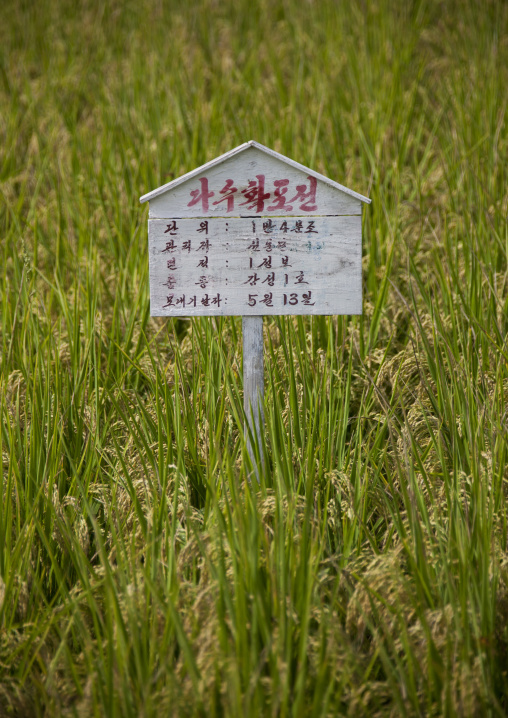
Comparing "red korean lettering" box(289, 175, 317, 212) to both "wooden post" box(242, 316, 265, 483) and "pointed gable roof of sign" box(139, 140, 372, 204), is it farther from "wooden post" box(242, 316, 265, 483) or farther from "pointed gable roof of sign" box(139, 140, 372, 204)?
"wooden post" box(242, 316, 265, 483)

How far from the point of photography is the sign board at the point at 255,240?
1.63m

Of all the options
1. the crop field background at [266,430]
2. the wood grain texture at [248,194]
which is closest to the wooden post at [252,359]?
the crop field background at [266,430]

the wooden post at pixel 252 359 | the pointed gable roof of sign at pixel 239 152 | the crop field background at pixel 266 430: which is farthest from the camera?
the wooden post at pixel 252 359

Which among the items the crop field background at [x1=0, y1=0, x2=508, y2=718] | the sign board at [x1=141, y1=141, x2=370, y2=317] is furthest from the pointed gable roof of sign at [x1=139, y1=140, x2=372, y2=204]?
the crop field background at [x1=0, y1=0, x2=508, y2=718]

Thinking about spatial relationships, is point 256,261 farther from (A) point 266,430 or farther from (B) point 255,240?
(A) point 266,430

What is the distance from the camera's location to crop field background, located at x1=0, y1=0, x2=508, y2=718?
3.95 feet

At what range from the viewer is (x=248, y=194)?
1.64 m

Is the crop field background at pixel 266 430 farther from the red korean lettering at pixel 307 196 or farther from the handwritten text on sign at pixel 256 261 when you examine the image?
the red korean lettering at pixel 307 196

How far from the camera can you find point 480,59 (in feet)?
14.6

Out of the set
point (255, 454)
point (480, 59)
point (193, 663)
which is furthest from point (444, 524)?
point (480, 59)

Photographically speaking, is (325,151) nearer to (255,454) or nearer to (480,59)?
(480,59)

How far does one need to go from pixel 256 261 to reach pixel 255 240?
5 cm

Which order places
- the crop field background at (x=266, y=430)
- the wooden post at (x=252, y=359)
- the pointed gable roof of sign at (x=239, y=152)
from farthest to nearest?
the wooden post at (x=252, y=359)
the pointed gable roof of sign at (x=239, y=152)
the crop field background at (x=266, y=430)

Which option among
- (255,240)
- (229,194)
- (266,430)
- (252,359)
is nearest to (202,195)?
(229,194)
